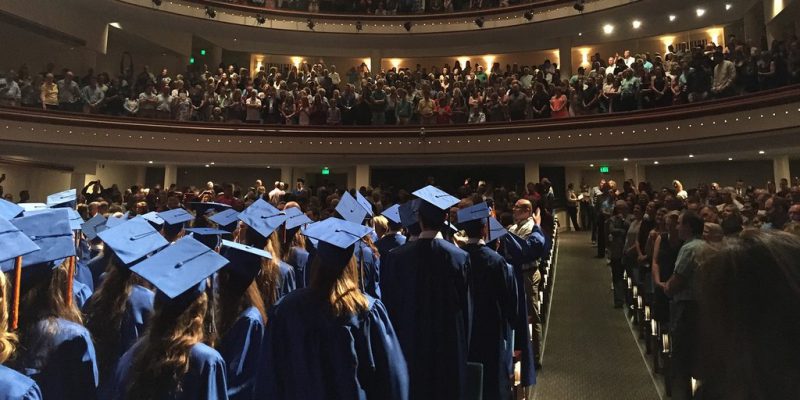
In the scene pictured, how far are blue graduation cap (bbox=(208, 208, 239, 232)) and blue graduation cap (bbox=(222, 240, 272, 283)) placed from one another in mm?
2143

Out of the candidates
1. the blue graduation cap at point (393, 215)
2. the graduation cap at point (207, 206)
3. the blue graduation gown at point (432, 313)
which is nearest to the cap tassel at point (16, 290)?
the blue graduation gown at point (432, 313)

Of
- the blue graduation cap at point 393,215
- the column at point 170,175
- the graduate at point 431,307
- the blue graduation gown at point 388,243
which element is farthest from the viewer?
the column at point 170,175

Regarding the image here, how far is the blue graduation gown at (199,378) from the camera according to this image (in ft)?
4.92

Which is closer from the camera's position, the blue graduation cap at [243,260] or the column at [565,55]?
the blue graduation cap at [243,260]

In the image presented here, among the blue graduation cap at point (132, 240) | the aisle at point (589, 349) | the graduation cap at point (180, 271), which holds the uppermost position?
the blue graduation cap at point (132, 240)

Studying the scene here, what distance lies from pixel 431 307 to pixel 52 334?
183 cm

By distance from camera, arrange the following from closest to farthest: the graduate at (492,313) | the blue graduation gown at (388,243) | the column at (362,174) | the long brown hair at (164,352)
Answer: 1. the long brown hair at (164,352)
2. the graduate at (492,313)
3. the blue graduation gown at (388,243)
4. the column at (362,174)

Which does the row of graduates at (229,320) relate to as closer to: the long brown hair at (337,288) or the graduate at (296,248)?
the long brown hair at (337,288)

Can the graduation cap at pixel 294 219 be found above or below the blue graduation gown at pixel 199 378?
above

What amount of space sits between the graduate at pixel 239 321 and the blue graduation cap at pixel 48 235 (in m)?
0.66

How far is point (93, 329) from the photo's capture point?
2246 millimetres

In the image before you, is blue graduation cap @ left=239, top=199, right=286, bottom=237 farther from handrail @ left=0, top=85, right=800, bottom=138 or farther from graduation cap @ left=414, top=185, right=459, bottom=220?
handrail @ left=0, top=85, right=800, bottom=138

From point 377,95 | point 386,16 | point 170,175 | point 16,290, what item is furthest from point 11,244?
point 386,16

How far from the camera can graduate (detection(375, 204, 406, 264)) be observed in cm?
459
